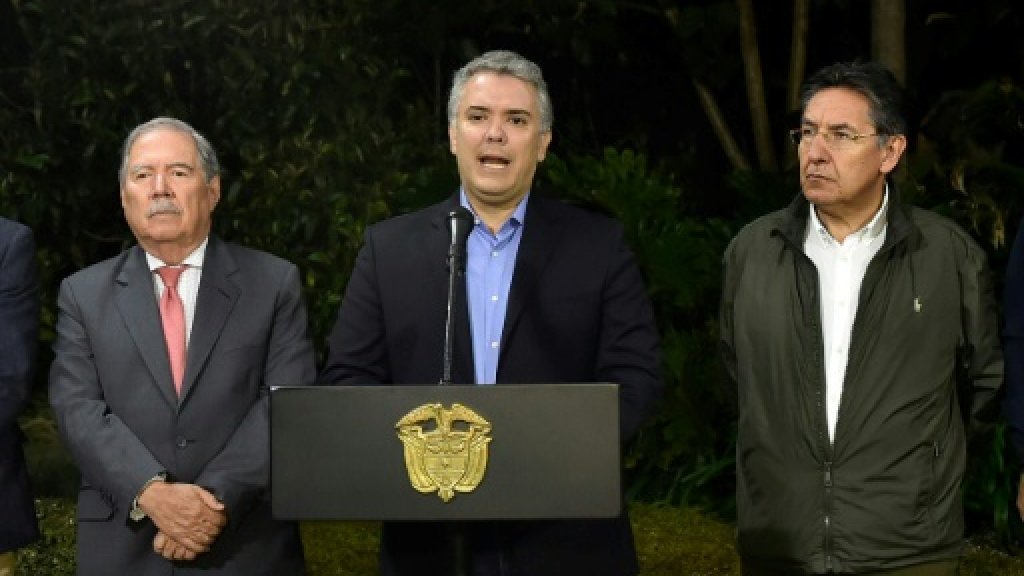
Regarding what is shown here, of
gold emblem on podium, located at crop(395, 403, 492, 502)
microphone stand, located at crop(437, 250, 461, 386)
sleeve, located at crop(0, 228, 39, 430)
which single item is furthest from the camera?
sleeve, located at crop(0, 228, 39, 430)

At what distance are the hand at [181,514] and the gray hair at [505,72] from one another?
1004mm

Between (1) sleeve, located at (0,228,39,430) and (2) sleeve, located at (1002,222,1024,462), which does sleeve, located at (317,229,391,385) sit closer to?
(1) sleeve, located at (0,228,39,430)

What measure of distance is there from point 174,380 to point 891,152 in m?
1.74

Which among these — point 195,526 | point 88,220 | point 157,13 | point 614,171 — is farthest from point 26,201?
point 195,526

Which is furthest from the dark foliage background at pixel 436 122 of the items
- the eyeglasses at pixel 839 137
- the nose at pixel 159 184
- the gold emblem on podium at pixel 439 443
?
the gold emblem on podium at pixel 439 443

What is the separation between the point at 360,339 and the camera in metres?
3.81

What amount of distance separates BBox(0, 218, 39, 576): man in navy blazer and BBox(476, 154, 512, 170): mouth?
129 centimetres

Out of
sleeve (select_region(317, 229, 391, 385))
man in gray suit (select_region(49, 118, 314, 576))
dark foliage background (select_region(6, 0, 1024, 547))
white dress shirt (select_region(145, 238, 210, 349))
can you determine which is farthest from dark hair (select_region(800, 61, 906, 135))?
dark foliage background (select_region(6, 0, 1024, 547))

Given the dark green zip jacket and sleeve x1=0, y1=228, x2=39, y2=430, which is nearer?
the dark green zip jacket

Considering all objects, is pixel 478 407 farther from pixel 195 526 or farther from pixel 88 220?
pixel 88 220

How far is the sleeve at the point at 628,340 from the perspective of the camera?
372cm

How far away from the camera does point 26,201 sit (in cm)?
865

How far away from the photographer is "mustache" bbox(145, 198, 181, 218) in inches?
161

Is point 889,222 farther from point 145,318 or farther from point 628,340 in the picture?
point 145,318
